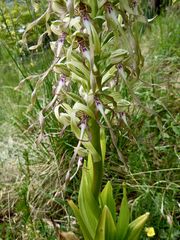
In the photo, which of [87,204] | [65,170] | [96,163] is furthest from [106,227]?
[65,170]

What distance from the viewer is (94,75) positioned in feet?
5.51

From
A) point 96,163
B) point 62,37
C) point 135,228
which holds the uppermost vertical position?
point 62,37

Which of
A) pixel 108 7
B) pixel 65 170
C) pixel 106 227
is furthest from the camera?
pixel 65 170

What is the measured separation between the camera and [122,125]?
76.2 inches

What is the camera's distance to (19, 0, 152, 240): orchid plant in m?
1.68

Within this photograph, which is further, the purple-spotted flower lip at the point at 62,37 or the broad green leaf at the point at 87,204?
the broad green leaf at the point at 87,204

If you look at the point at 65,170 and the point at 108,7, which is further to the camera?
the point at 65,170

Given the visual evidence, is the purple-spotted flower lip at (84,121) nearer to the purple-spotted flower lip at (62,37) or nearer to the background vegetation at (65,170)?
the purple-spotted flower lip at (62,37)

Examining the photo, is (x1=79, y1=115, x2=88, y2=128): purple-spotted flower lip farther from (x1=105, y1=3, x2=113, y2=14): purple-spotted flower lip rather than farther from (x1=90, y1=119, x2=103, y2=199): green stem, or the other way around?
(x1=105, y1=3, x2=113, y2=14): purple-spotted flower lip

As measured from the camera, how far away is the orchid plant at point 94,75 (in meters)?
1.68

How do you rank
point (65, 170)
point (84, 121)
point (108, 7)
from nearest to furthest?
point (108, 7)
point (84, 121)
point (65, 170)

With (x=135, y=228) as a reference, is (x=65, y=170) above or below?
above

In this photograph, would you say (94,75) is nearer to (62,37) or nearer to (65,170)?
(62,37)

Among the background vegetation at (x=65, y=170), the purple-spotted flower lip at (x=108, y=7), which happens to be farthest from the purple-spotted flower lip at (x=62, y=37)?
the background vegetation at (x=65, y=170)
